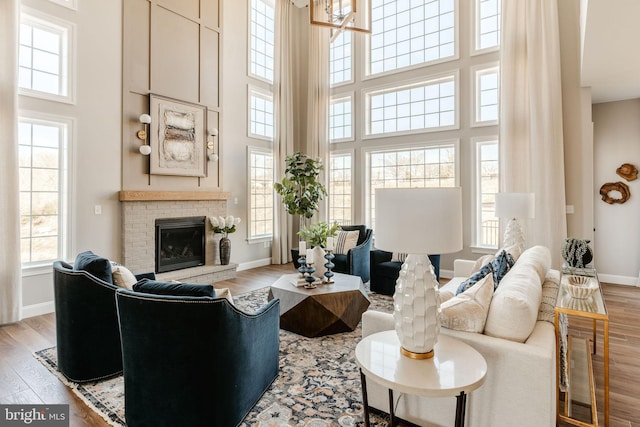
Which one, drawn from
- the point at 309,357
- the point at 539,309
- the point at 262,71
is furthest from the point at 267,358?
the point at 262,71

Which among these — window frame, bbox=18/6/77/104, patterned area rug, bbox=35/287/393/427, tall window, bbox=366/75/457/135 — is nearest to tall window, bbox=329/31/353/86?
tall window, bbox=366/75/457/135

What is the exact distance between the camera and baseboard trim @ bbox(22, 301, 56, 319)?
3.92m

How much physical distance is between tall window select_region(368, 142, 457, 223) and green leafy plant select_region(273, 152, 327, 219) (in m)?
1.06

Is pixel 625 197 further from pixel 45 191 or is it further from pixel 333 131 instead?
pixel 45 191

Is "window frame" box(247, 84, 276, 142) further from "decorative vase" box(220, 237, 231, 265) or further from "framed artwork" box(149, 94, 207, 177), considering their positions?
"decorative vase" box(220, 237, 231, 265)

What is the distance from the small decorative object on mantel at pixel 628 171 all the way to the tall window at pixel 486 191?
1746 millimetres

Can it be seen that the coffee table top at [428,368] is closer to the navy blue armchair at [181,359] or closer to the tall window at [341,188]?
the navy blue armchair at [181,359]

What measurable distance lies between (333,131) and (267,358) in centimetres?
554

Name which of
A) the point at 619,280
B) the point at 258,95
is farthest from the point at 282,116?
the point at 619,280

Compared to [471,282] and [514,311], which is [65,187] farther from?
[514,311]

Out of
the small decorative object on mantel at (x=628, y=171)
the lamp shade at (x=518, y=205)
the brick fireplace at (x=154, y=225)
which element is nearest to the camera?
the lamp shade at (x=518, y=205)

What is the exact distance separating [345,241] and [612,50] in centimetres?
379

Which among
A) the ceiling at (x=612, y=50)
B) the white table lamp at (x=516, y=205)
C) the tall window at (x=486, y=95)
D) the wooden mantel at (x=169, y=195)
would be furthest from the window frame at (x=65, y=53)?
the tall window at (x=486, y=95)

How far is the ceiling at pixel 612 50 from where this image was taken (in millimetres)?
2574
